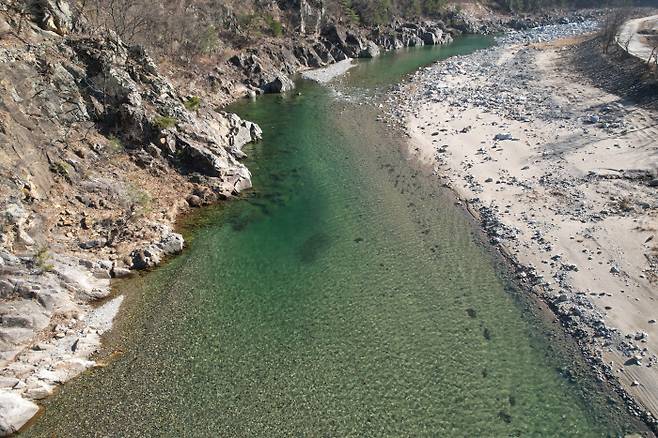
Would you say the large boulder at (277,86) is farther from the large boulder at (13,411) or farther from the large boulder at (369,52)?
the large boulder at (13,411)

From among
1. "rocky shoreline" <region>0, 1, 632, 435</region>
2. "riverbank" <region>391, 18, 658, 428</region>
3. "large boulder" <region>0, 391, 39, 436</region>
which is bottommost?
"riverbank" <region>391, 18, 658, 428</region>

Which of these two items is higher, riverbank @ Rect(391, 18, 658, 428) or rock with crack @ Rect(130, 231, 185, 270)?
rock with crack @ Rect(130, 231, 185, 270)

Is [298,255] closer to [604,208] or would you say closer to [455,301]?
[455,301]

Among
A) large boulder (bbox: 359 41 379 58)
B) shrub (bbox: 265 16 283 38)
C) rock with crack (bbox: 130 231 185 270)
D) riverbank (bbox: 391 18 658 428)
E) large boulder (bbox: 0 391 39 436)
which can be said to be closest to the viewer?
large boulder (bbox: 0 391 39 436)

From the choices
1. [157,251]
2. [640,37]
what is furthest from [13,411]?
[640,37]

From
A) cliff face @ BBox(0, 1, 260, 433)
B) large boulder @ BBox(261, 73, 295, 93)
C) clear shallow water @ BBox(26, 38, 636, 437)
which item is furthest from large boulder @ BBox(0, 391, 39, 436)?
large boulder @ BBox(261, 73, 295, 93)

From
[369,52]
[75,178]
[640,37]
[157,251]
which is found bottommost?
[640,37]

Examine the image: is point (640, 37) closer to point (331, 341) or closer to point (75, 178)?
point (331, 341)

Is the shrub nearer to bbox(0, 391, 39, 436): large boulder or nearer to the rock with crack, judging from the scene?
the rock with crack
